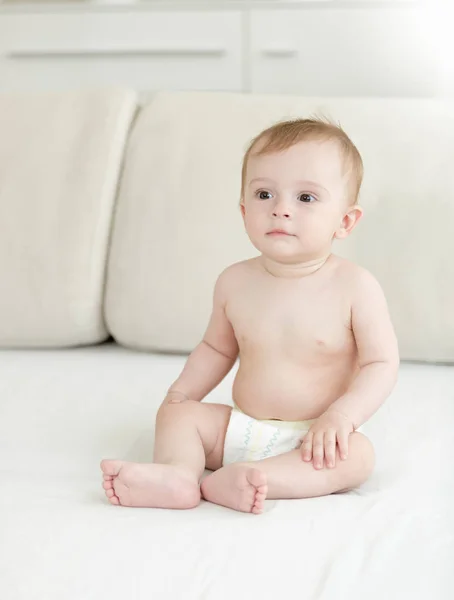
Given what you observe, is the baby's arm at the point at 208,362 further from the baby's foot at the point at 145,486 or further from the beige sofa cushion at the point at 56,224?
the beige sofa cushion at the point at 56,224

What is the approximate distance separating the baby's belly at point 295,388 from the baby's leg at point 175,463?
0.18 ft

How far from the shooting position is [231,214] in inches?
63.1

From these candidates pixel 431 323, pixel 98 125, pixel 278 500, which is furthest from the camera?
pixel 98 125

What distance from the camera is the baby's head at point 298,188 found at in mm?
1068

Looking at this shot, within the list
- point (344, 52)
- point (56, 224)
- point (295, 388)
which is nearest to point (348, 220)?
point (295, 388)

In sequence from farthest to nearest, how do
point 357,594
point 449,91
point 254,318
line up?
point 449,91 → point 254,318 → point 357,594

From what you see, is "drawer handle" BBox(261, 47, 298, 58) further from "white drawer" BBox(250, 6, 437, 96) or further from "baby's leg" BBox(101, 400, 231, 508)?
"baby's leg" BBox(101, 400, 231, 508)

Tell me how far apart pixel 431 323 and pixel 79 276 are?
60cm

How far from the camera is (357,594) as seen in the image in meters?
0.80

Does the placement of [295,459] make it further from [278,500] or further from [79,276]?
[79,276]

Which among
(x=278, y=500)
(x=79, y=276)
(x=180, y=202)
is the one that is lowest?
(x=278, y=500)

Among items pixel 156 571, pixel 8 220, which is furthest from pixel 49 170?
pixel 156 571

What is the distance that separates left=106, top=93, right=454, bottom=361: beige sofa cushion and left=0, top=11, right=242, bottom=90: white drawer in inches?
32.7

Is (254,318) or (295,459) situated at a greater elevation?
(254,318)
